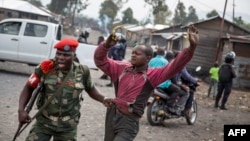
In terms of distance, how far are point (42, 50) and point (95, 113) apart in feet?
15.7

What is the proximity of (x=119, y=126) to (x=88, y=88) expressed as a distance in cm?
48

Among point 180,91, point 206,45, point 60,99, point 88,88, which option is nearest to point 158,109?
point 180,91

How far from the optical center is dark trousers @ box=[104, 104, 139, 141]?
370 cm

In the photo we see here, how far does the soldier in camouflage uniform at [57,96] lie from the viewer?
11.0 ft

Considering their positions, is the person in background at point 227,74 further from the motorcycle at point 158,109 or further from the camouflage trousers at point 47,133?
the camouflage trousers at point 47,133

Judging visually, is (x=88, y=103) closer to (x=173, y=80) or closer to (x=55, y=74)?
(x=173, y=80)

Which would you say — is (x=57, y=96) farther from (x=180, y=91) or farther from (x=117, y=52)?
(x=117, y=52)

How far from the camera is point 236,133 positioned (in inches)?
210

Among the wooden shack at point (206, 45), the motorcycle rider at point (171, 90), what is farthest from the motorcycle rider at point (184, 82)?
the wooden shack at point (206, 45)

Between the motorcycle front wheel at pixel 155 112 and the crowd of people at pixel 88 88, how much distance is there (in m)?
3.83

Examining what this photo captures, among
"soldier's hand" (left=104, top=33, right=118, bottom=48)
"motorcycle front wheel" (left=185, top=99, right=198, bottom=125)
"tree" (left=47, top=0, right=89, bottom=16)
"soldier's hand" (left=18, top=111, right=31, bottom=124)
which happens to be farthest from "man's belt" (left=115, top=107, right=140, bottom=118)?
"tree" (left=47, top=0, right=89, bottom=16)

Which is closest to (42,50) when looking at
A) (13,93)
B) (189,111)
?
(13,93)

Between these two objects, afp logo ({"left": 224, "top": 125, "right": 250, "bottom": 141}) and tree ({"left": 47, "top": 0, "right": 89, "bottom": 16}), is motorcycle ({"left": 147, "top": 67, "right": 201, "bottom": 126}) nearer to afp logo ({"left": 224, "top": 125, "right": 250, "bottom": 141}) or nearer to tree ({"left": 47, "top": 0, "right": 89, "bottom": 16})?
afp logo ({"left": 224, "top": 125, "right": 250, "bottom": 141})

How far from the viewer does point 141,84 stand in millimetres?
3729
